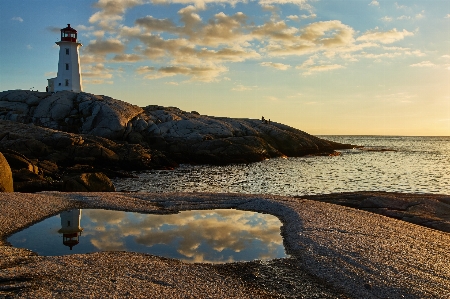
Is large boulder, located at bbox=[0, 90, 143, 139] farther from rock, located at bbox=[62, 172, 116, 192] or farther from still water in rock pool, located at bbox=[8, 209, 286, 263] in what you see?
still water in rock pool, located at bbox=[8, 209, 286, 263]

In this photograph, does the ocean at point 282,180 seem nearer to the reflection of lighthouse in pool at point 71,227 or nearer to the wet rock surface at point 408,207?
the wet rock surface at point 408,207

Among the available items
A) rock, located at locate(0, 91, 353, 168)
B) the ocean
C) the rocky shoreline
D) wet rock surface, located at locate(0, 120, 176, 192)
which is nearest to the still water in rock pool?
the ocean

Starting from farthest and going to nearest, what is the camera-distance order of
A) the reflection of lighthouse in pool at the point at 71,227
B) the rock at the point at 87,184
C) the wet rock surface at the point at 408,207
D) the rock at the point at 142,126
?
the rock at the point at 142,126, the rock at the point at 87,184, the wet rock surface at the point at 408,207, the reflection of lighthouse in pool at the point at 71,227

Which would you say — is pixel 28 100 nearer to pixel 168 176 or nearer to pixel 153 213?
pixel 168 176

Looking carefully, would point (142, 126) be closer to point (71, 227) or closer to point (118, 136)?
point (118, 136)

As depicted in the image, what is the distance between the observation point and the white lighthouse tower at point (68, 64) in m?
75.2

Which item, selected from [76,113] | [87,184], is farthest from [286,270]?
[76,113]

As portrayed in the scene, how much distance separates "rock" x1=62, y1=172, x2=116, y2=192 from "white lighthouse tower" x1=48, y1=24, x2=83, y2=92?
5577cm

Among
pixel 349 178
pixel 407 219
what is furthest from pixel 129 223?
pixel 349 178

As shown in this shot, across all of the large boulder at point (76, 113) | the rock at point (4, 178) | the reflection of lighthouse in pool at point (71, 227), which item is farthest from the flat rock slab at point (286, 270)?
the large boulder at point (76, 113)

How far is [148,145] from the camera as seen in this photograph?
60875mm

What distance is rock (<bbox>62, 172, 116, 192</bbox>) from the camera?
2630 cm

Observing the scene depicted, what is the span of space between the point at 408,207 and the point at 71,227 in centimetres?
1798

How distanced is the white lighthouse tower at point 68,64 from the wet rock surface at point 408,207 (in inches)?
2621
